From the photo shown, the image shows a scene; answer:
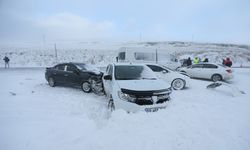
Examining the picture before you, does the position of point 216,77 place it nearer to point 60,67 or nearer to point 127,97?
point 127,97

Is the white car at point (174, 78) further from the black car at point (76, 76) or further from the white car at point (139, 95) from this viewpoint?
the white car at point (139, 95)

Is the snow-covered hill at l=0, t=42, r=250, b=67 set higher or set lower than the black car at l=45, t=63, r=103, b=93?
higher

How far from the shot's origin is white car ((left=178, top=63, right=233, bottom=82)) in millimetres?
10461

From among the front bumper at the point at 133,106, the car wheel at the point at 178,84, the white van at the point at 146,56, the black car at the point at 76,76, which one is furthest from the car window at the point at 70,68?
the car wheel at the point at 178,84

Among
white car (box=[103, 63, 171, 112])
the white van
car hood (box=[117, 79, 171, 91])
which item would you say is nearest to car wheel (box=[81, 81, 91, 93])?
white car (box=[103, 63, 171, 112])

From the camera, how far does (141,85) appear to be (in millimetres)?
4660

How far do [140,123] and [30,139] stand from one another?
7.64ft

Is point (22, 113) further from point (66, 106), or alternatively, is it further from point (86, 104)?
point (86, 104)

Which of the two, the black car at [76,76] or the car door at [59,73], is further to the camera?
the car door at [59,73]

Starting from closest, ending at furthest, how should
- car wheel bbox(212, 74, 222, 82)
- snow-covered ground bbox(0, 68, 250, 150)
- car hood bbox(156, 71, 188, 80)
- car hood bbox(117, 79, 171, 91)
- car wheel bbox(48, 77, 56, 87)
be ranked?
1. snow-covered ground bbox(0, 68, 250, 150)
2. car hood bbox(117, 79, 171, 91)
3. car hood bbox(156, 71, 188, 80)
4. car wheel bbox(48, 77, 56, 87)
5. car wheel bbox(212, 74, 222, 82)

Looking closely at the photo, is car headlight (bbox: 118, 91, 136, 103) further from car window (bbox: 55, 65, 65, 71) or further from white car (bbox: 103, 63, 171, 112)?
car window (bbox: 55, 65, 65, 71)

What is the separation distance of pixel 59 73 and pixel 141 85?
5.56 m

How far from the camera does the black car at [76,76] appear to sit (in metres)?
7.58

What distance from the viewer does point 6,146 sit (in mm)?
2939
